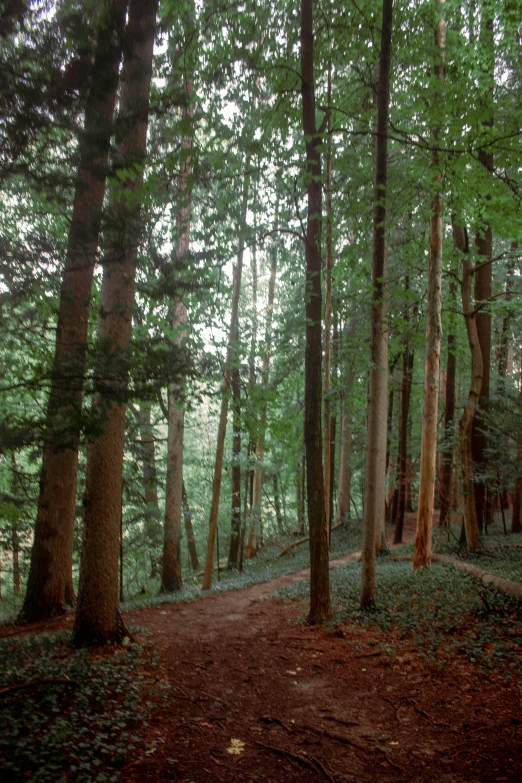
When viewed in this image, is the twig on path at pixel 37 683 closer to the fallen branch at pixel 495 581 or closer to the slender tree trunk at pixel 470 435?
the fallen branch at pixel 495 581

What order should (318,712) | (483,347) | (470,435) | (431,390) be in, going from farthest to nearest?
(483,347)
(470,435)
(431,390)
(318,712)

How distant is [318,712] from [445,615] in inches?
122

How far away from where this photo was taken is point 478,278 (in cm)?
1461

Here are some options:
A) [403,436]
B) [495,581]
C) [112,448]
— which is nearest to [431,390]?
[495,581]

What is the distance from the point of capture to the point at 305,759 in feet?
13.1

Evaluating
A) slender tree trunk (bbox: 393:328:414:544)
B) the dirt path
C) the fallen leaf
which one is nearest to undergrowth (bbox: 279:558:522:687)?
the dirt path

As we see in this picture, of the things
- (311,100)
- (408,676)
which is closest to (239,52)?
(311,100)

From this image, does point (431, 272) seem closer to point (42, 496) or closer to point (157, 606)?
point (42, 496)

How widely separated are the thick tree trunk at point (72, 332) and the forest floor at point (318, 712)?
8.01 feet

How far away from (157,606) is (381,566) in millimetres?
5719

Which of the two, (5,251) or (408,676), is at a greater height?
(5,251)

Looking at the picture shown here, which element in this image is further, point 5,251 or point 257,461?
point 257,461

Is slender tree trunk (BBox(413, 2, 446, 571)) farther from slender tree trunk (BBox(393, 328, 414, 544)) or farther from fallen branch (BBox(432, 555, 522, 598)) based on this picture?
slender tree trunk (BBox(393, 328, 414, 544))

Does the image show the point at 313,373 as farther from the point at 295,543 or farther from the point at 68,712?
the point at 295,543
